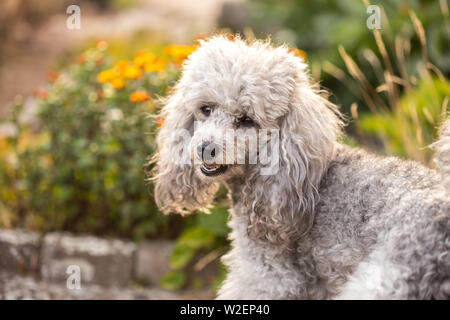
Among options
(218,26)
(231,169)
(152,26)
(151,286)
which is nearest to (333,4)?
(218,26)

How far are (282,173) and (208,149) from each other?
13.6 inches

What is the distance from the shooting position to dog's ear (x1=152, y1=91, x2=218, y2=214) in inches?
108

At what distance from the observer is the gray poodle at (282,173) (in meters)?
2.25

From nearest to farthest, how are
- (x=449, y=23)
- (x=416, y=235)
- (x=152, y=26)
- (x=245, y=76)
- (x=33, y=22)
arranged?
(x=416, y=235) < (x=245, y=76) < (x=449, y=23) < (x=152, y=26) < (x=33, y=22)

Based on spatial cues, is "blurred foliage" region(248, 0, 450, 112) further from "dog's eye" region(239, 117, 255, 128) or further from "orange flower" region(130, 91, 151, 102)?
"dog's eye" region(239, 117, 255, 128)

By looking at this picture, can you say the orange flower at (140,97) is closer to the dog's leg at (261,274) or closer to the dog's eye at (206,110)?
the dog's eye at (206,110)

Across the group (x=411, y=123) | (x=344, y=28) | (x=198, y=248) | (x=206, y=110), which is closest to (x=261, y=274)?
(x=206, y=110)

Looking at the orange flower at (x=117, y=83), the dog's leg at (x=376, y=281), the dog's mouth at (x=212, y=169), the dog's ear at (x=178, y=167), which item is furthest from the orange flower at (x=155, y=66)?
the dog's leg at (x=376, y=281)

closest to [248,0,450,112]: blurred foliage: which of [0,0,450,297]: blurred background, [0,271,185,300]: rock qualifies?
[0,0,450,297]: blurred background

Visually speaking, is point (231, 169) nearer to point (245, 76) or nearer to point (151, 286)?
point (245, 76)

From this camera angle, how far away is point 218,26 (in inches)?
335

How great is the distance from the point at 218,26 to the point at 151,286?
5.43m

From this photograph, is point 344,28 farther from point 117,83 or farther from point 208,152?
point 208,152

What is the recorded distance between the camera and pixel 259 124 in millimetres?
2484
